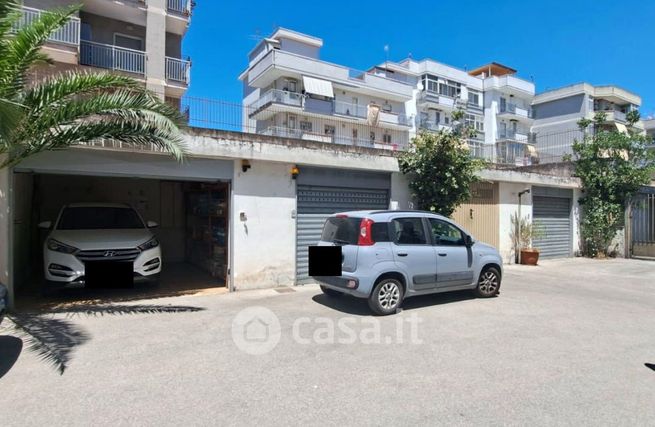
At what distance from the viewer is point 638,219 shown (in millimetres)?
17469

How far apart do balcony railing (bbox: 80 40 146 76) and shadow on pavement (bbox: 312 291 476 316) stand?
15.6 meters

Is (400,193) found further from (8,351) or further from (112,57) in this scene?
(112,57)

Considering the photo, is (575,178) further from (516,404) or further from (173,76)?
(173,76)

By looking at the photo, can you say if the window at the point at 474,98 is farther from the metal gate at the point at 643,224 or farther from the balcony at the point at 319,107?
the metal gate at the point at 643,224

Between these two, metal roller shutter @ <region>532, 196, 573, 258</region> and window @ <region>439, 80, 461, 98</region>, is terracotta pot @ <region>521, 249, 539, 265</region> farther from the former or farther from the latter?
window @ <region>439, 80, 461, 98</region>

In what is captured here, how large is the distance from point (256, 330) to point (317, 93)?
2719 cm

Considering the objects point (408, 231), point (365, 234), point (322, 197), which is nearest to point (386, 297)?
point (365, 234)

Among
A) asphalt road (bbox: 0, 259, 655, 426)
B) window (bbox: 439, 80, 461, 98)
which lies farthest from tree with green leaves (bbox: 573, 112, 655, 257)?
window (bbox: 439, 80, 461, 98)

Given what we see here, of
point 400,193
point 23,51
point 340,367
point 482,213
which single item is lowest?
point 340,367

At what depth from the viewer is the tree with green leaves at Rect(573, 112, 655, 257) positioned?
1589 centimetres

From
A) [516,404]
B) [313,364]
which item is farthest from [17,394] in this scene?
[516,404]

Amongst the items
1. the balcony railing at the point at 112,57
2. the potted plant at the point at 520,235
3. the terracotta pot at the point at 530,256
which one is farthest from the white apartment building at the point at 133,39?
the terracotta pot at the point at 530,256

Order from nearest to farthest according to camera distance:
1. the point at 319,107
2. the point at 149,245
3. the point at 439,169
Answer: the point at 149,245
the point at 439,169
the point at 319,107

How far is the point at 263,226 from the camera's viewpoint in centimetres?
920
